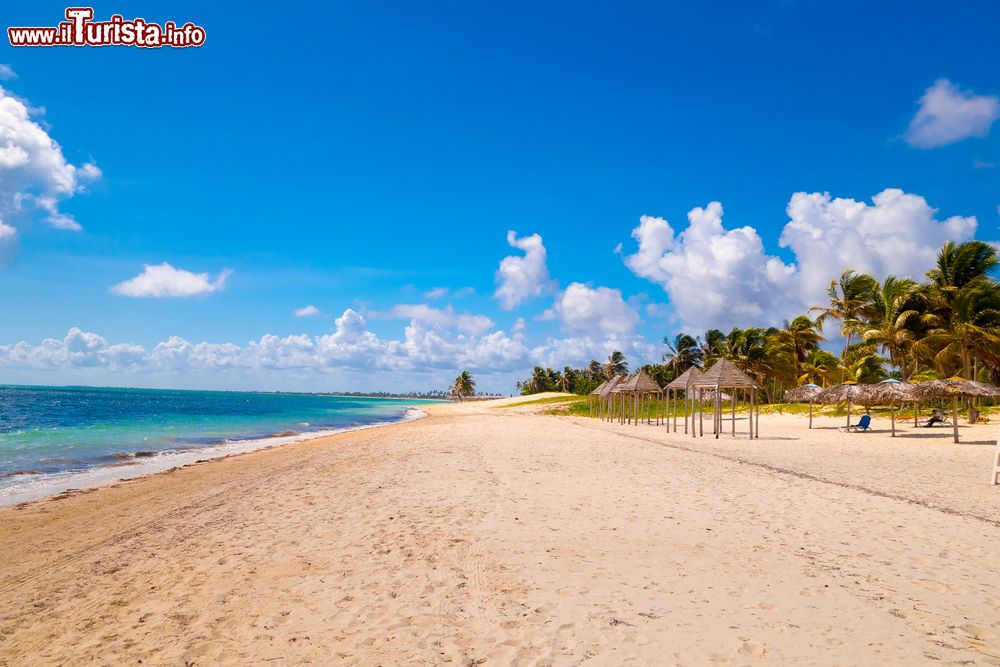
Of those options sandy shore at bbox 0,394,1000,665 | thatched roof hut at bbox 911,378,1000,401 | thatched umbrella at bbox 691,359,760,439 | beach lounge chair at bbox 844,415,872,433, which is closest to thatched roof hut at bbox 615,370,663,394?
thatched umbrella at bbox 691,359,760,439

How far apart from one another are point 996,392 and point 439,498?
20.5 metres

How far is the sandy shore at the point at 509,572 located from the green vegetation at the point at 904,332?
21093 millimetres

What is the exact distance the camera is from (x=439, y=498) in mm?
8789

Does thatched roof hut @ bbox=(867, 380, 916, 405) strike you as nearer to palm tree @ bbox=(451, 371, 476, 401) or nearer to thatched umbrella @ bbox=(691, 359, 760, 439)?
thatched umbrella @ bbox=(691, 359, 760, 439)

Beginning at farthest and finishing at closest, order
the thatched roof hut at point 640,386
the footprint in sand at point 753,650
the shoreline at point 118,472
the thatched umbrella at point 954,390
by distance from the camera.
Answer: the thatched roof hut at point 640,386
the thatched umbrella at point 954,390
the shoreline at point 118,472
the footprint in sand at point 753,650

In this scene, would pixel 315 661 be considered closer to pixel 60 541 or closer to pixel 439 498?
pixel 439 498

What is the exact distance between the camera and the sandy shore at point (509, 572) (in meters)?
4.11

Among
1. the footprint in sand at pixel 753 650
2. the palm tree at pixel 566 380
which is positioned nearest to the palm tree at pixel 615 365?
the palm tree at pixel 566 380

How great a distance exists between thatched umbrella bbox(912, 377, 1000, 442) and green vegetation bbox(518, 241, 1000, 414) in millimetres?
7693

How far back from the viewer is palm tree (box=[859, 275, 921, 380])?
29.0 metres

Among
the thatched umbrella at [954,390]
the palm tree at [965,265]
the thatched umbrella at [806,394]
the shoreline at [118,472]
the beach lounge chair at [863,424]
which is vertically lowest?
the shoreline at [118,472]

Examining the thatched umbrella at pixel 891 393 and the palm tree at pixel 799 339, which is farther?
the palm tree at pixel 799 339

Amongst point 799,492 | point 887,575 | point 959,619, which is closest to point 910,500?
point 799,492

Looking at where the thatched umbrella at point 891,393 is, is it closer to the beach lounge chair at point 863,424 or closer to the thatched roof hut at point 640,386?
the beach lounge chair at point 863,424
